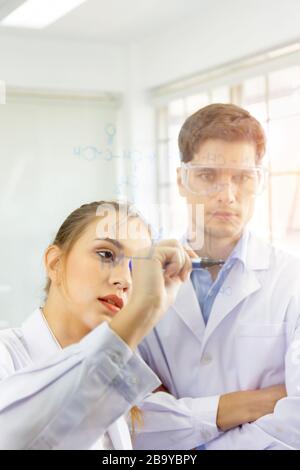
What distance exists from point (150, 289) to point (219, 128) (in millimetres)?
414

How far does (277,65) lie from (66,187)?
1.19 feet

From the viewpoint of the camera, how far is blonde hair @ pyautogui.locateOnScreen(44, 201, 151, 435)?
969mm

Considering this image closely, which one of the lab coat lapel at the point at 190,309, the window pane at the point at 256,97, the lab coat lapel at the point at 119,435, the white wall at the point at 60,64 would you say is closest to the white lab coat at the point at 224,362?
the lab coat lapel at the point at 190,309

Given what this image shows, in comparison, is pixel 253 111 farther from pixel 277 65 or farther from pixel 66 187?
pixel 66 187

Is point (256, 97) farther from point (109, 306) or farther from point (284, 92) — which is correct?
point (109, 306)

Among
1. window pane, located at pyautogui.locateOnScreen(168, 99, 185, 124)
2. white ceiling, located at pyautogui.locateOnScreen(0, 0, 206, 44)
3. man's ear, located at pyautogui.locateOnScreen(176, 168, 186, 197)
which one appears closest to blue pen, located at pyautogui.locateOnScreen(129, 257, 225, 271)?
man's ear, located at pyautogui.locateOnScreen(176, 168, 186, 197)

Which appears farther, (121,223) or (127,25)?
A: (127,25)

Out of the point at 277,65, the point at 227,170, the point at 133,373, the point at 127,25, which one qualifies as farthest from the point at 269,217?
the point at 133,373

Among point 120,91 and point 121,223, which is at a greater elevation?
point 120,91

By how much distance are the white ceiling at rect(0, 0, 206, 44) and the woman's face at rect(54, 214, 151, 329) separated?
1.04 ft

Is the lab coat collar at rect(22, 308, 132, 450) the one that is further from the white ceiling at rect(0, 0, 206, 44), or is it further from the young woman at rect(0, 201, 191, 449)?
the white ceiling at rect(0, 0, 206, 44)

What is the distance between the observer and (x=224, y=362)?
1086mm

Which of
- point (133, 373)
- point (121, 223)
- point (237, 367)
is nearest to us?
point (133, 373)

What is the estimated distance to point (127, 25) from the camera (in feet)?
3.58
